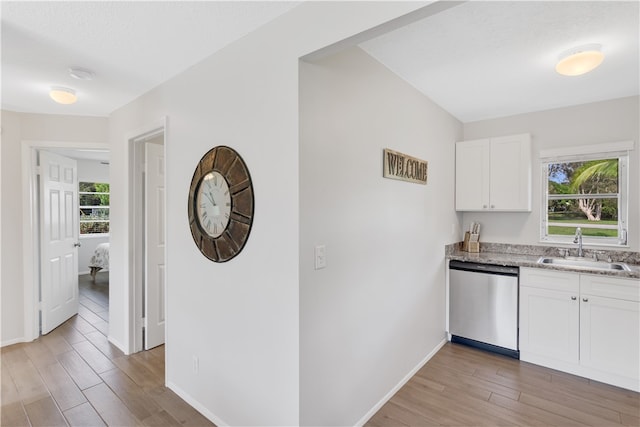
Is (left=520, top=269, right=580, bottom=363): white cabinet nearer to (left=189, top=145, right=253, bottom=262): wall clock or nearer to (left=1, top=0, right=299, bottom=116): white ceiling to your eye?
(left=189, top=145, right=253, bottom=262): wall clock

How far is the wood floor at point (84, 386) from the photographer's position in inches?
86.4

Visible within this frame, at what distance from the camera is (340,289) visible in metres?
1.94

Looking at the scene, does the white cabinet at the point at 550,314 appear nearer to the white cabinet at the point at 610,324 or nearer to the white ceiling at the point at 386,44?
the white cabinet at the point at 610,324

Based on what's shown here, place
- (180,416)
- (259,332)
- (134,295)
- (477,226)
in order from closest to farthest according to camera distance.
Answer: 1. (259,332)
2. (180,416)
3. (134,295)
4. (477,226)

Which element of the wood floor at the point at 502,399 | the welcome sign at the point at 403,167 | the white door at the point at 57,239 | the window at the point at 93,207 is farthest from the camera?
the window at the point at 93,207

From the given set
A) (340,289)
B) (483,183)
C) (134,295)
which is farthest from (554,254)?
(134,295)

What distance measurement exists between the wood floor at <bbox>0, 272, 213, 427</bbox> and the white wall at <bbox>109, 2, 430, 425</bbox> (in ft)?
0.74

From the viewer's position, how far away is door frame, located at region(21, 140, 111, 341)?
3.46 m

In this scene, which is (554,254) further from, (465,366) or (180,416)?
(180,416)

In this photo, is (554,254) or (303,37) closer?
(303,37)

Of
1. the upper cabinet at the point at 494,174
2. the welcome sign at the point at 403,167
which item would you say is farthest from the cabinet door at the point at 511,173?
the welcome sign at the point at 403,167

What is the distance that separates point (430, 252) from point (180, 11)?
8.82 feet

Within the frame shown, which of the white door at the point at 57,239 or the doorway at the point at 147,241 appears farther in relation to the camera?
the white door at the point at 57,239

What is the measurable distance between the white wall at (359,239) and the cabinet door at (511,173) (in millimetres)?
917
